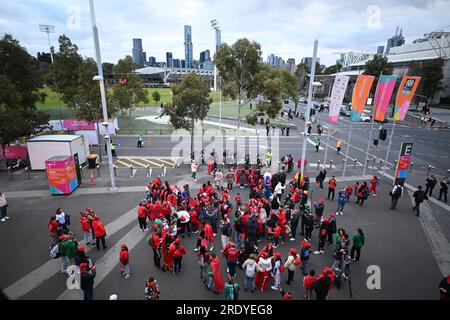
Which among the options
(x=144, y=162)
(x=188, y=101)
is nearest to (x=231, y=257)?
(x=188, y=101)

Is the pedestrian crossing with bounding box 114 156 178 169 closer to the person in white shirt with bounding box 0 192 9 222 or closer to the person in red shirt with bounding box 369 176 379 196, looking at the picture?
the person in white shirt with bounding box 0 192 9 222

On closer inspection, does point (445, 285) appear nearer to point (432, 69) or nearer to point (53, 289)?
point (53, 289)

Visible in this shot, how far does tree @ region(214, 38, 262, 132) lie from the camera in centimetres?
2356

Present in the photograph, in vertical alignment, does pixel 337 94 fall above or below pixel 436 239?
above

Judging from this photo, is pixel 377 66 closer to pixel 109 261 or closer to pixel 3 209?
pixel 109 261

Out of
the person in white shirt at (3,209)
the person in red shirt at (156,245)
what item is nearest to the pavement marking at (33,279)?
the person in red shirt at (156,245)

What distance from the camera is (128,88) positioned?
36719 millimetres

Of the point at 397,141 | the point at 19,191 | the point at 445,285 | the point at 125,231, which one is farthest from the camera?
the point at 397,141

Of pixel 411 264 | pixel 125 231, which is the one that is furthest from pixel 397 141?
pixel 125 231

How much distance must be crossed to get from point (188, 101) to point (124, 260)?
14247 mm

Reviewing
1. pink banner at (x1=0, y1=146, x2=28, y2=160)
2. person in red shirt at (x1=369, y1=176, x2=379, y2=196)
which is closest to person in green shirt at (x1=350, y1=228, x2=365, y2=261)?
person in red shirt at (x1=369, y1=176, x2=379, y2=196)

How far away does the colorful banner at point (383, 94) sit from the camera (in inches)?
664

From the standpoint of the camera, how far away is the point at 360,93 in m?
17.3
